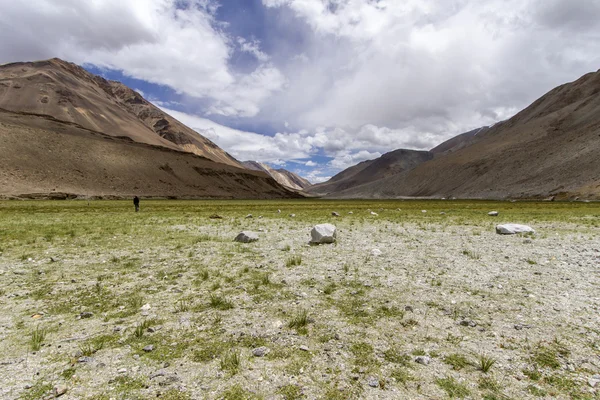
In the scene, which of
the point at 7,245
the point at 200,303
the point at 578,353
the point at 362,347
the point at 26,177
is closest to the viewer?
the point at 578,353

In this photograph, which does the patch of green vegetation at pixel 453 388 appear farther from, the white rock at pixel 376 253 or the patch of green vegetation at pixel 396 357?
the white rock at pixel 376 253

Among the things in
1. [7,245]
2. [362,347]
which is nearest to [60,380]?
[362,347]

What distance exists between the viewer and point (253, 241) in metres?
17.6

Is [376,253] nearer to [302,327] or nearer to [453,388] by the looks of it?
[302,327]

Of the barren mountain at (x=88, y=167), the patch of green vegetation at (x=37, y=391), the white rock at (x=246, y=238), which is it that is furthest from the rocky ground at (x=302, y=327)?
the barren mountain at (x=88, y=167)

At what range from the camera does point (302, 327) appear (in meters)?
6.57

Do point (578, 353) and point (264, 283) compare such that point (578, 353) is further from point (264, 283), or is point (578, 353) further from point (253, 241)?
point (253, 241)

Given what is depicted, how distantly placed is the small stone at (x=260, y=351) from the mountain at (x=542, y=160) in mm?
117605

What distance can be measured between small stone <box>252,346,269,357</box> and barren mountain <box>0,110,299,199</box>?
394 ft

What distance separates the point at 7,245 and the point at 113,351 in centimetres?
1639

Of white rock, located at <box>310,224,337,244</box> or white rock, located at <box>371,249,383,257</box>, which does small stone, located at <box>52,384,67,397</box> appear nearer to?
white rock, located at <box>371,249,383,257</box>

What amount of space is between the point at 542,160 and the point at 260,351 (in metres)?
167

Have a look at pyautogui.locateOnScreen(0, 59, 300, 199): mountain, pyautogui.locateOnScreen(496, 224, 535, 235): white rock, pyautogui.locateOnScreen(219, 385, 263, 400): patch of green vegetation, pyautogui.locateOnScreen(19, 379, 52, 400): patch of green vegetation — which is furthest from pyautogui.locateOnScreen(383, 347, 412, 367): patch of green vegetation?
pyautogui.locateOnScreen(0, 59, 300, 199): mountain

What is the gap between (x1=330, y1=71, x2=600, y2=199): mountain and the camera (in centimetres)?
10888
